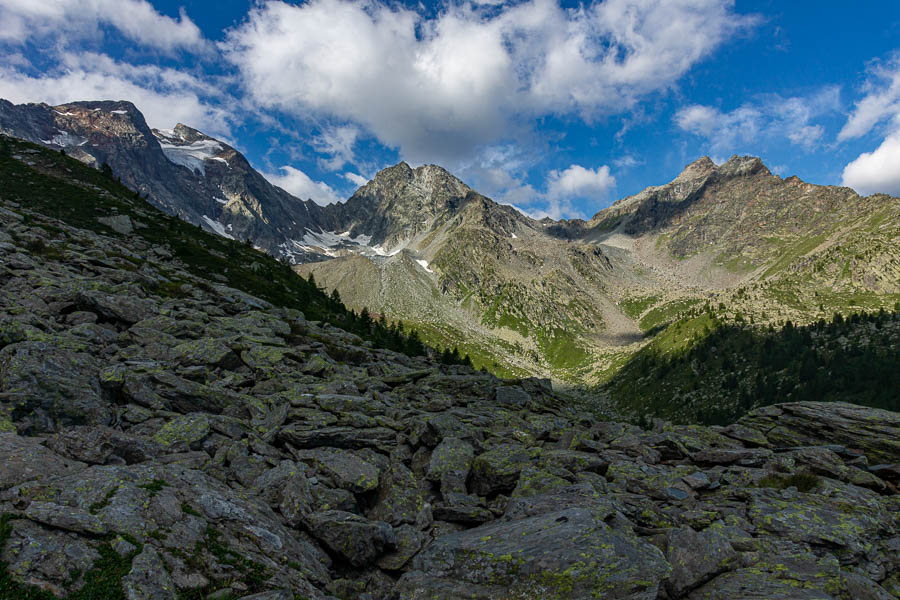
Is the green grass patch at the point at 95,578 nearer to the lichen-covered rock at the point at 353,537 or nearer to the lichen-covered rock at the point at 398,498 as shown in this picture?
the lichen-covered rock at the point at 353,537

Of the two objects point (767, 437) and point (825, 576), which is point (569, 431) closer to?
point (767, 437)

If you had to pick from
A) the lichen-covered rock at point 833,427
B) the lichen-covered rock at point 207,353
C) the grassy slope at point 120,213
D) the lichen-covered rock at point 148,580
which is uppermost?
the grassy slope at point 120,213

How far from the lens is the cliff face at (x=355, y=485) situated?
9.66 m

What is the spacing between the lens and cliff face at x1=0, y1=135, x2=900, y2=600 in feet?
31.7

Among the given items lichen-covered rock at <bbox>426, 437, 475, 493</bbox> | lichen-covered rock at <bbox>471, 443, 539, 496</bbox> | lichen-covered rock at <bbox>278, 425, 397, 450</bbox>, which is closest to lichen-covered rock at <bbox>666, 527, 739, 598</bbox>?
lichen-covered rock at <bbox>471, 443, 539, 496</bbox>

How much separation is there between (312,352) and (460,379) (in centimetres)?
1416

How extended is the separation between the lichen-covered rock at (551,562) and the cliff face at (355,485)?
57 millimetres

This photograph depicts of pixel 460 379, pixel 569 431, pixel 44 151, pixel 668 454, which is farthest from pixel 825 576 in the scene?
pixel 44 151

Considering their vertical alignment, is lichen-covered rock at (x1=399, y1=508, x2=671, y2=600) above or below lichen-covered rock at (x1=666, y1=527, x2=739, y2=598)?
below

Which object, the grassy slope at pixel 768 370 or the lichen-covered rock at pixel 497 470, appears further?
the grassy slope at pixel 768 370

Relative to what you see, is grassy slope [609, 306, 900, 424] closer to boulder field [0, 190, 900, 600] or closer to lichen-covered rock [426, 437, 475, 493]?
boulder field [0, 190, 900, 600]

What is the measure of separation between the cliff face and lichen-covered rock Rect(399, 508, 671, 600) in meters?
0.06

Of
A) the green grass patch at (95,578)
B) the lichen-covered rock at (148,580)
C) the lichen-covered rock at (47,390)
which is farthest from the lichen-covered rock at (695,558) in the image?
the lichen-covered rock at (47,390)

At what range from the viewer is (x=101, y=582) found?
782 cm
